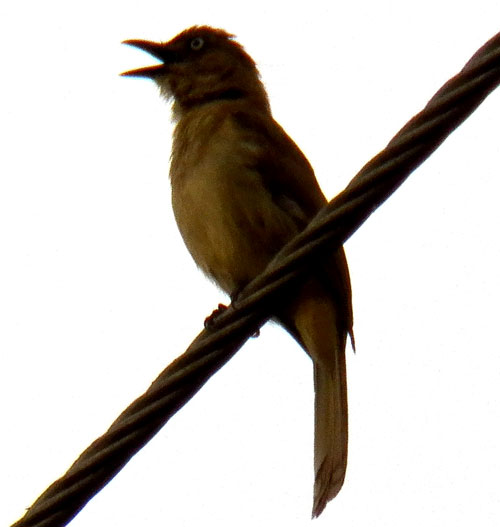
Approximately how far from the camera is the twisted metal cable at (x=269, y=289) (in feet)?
9.94

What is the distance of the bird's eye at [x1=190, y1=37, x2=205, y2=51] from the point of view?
7.19 metres

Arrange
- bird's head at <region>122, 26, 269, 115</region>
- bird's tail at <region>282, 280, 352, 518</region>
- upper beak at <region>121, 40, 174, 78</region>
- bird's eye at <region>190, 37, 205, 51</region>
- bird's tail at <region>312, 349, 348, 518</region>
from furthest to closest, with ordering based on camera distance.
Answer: bird's eye at <region>190, 37, 205, 51</region>
upper beak at <region>121, 40, 174, 78</region>
bird's head at <region>122, 26, 269, 115</region>
bird's tail at <region>282, 280, 352, 518</region>
bird's tail at <region>312, 349, 348, 518</region>

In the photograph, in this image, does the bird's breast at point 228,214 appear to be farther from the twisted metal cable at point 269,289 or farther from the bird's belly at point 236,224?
the twisted metal cable at point 269,289

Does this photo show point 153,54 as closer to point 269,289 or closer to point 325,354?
point 325,354

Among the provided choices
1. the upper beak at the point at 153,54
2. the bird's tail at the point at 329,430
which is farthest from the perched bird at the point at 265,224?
the upper beak at the point at 153,54

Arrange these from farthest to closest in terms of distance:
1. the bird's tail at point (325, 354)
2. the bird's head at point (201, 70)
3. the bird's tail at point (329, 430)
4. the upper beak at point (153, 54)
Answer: the upper beak at point (153, 54), the bird's head at point (201, 70), the bird's tail at point (325, 354), the bird's tail at point (329, 430)

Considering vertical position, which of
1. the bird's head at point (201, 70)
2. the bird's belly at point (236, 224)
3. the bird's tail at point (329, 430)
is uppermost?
the bird's head at point (201, 70)

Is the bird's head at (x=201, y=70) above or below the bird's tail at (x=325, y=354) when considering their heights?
above

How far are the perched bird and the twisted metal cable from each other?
153cm

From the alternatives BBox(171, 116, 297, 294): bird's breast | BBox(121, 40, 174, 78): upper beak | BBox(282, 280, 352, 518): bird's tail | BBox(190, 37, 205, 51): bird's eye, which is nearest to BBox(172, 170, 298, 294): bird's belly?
BBox(171, 116, 297, 294): bird's breast

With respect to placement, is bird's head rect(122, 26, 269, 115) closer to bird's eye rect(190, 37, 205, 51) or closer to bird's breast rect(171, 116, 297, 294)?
bird's eye rect(190, 37, 205, 51)

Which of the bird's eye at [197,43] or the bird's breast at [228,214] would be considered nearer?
the bird's breast at [228,214]

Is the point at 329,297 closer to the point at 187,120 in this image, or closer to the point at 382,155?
the point at 187,120

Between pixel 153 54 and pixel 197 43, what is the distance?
308 mm
